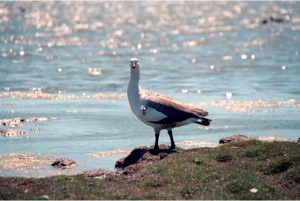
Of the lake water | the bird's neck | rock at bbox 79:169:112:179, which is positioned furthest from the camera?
the lake water

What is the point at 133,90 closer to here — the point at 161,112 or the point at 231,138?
the point at 161,112

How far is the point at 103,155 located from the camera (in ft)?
56.4

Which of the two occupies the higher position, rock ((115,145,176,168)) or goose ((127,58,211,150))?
goose ((127,58,211,150))

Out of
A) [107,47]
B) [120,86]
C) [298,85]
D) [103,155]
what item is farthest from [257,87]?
[107,47]

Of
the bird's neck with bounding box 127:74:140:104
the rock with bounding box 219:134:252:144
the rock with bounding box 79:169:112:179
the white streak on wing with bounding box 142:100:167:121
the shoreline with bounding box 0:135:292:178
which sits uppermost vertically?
the bird's neck with bounding box 127:74:140:104

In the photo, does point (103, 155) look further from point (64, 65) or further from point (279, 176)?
point (64, 65)

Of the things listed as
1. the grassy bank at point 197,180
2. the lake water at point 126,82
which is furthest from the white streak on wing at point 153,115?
the lake water at point 126,82

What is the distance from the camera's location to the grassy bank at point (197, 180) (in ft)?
38.4

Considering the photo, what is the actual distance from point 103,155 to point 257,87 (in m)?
14.3

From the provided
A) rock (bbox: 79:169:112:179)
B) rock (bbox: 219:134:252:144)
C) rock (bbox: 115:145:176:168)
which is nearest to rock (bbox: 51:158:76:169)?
rock (bbox: 115:145:176:168)

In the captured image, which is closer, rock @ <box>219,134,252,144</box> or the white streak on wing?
the white streak on wing

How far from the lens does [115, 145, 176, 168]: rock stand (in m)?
15.1

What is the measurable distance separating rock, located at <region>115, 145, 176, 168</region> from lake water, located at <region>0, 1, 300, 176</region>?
52 centimetres

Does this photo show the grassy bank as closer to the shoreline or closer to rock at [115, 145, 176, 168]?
rock at [115, 145, 176, 168]
